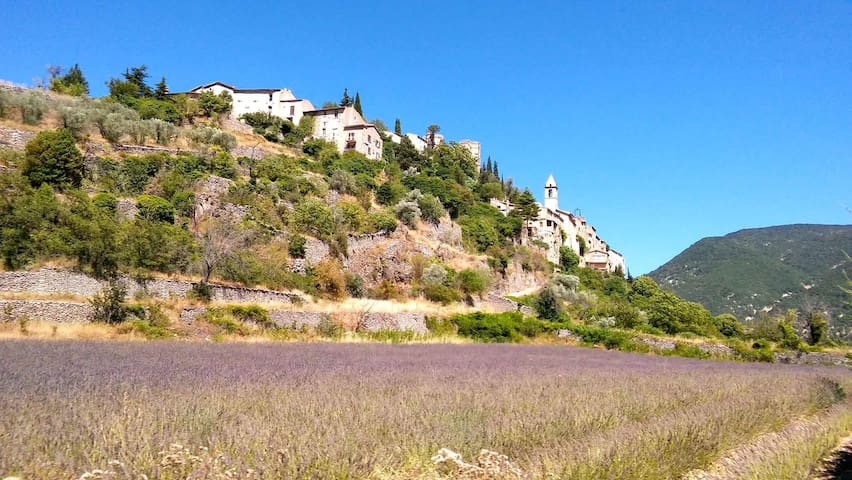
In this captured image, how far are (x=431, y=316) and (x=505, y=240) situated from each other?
29549 millimetres

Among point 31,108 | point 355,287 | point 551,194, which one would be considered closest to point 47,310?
point 355,287

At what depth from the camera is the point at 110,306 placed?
14977 mm

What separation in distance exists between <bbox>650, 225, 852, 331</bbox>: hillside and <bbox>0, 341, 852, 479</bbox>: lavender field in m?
67.7

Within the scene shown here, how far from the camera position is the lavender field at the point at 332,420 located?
302 cm

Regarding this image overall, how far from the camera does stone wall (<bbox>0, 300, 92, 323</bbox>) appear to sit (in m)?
13.6

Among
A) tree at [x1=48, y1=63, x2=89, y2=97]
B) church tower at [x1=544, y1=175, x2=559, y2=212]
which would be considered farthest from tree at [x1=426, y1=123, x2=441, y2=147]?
tree at [x1=48, y1=63, x2=89, y2=97]

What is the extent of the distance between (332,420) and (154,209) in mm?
24282

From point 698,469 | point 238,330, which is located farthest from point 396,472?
point 238,330

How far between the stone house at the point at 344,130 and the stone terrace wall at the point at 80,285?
37.0 m

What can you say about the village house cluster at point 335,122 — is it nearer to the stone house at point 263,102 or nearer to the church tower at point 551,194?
the stone house at point 263,102

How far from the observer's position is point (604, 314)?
3597 centimetres

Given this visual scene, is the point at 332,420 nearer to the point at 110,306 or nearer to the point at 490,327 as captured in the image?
the point at 110,306

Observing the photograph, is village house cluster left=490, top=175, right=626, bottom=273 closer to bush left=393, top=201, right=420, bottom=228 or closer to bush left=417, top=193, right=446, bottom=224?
bush left=417, top=193, right=446, bottom=224

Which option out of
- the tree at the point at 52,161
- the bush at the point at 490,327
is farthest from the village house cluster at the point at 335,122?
the bush at the point at 490,327
